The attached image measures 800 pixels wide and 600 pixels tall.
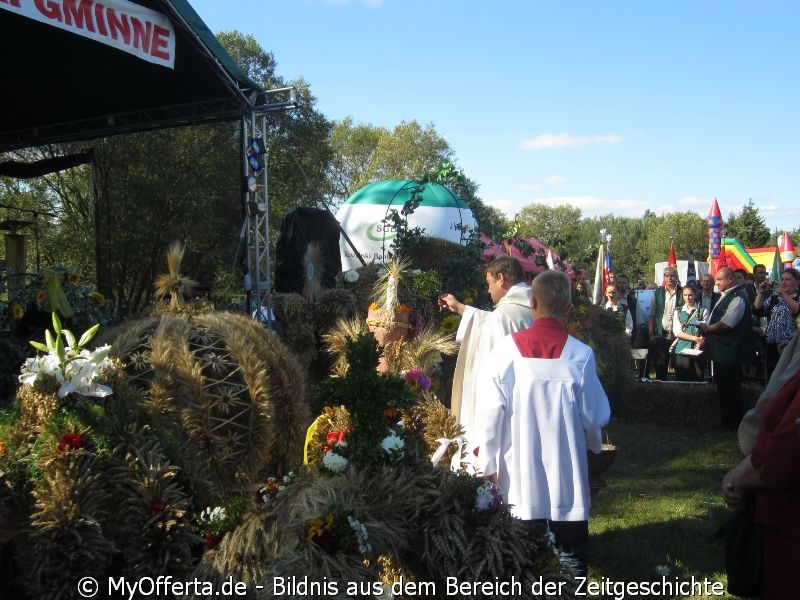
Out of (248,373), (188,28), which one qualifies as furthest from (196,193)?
(248,373)

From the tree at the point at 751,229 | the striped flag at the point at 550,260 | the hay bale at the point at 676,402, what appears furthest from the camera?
the tree at the point at 751,229

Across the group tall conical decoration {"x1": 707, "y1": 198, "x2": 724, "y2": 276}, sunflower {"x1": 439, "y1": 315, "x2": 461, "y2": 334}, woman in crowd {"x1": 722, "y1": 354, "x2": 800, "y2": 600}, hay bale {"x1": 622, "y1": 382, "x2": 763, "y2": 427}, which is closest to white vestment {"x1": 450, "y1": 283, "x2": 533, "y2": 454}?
sunflower {"x1": 439, "y1": 315, "x2": 461, "y2": 334}

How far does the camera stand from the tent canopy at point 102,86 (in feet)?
30.8

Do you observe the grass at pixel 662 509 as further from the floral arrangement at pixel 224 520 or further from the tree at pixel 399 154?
the tree at pixel 399 154

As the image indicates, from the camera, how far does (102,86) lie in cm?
1120

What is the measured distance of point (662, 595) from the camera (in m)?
4.19

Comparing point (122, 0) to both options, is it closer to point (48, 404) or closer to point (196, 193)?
point (48, 404)

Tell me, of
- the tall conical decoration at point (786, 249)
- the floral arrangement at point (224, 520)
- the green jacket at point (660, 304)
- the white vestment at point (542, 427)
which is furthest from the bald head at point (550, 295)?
the tall conical decoration at point (786, 249)

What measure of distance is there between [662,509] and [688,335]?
504cm

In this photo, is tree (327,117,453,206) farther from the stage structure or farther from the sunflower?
the sunflower

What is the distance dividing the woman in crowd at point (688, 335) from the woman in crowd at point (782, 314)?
1.28 metres

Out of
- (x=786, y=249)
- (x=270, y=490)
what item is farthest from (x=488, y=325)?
(x=786, y=249)

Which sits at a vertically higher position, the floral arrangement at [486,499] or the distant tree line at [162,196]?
the distant tree line at [162,196]

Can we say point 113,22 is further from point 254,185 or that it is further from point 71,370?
point 71,370
